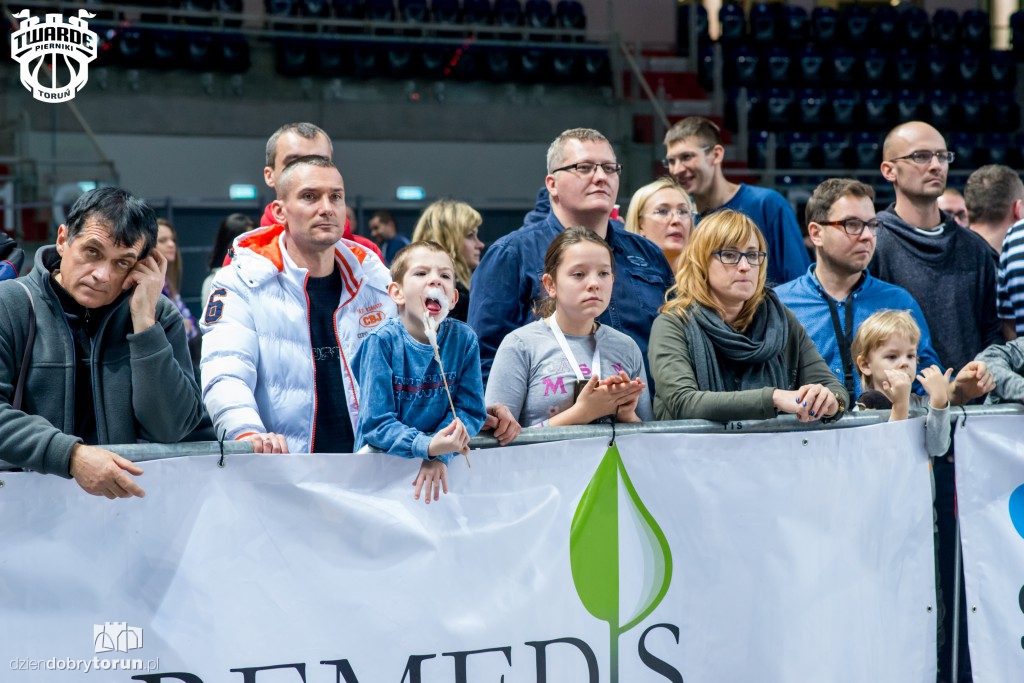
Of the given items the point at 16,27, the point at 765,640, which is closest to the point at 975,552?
the point at 765,640

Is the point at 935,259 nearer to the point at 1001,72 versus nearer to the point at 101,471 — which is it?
the point at 101,471

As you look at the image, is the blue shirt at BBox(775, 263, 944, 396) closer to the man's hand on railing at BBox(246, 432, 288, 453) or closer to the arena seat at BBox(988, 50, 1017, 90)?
the man's hand on railing at BBox(246, 432, 288, 453)

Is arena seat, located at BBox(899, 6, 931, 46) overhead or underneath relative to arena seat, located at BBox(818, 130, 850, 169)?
overhead

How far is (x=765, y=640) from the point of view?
9.34 ft

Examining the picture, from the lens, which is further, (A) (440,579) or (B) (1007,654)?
(B) (1007,654)

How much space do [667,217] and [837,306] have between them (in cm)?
74

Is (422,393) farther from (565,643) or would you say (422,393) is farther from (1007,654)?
(1007,654)

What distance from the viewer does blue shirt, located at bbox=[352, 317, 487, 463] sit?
2.58m

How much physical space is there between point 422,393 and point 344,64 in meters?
10.4

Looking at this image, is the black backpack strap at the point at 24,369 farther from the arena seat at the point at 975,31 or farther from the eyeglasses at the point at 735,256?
the arena seat at the point at 975,31

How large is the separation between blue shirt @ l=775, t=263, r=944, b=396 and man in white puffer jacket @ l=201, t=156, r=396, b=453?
1340 millimetres

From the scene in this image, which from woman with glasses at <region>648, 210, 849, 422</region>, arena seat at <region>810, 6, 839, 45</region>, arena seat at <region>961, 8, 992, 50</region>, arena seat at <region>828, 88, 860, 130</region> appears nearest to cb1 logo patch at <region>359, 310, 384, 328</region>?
woman with glasses at <region>648, 210, 849, 422</region>

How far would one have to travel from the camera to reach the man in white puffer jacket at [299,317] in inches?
116

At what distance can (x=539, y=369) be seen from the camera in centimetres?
300
